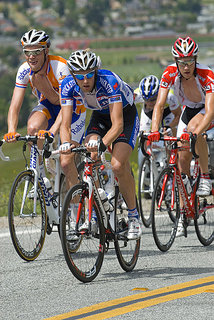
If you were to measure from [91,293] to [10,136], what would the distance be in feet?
6.75

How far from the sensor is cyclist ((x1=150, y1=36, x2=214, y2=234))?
7.87 metres

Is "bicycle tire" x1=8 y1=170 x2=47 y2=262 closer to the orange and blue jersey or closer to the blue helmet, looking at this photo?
the orange and blue jersey

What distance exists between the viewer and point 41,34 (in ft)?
25.1

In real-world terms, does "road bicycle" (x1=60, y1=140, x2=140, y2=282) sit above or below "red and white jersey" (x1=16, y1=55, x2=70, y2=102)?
below

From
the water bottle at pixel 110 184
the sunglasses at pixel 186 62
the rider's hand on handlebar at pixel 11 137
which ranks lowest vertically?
the water bottle at pixel 110 184

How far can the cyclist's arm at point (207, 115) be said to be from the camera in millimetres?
7707

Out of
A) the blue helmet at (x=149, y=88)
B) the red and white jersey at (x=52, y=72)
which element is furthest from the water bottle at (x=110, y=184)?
the blue helmet at (x=149, y=88)

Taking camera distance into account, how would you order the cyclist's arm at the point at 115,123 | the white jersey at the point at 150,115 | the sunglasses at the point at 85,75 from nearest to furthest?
the cyclist's arm at the point at 115,123 → the sunglasses at the point at 85,75 → the white jersey at the point at 150,115

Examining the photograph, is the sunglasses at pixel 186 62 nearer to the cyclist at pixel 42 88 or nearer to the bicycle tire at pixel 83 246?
the cyclist at pixel 42 88

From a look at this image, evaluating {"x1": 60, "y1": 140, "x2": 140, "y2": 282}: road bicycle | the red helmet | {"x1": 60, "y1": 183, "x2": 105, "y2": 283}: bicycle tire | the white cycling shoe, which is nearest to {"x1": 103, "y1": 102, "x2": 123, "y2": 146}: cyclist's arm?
{"x1": 60, "y1": 140, "x2": 140, "y2": 282}: road bicycle

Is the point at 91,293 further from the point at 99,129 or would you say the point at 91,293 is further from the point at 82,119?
the point at 82,119

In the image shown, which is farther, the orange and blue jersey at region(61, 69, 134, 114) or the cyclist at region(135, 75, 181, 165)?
the cyclist at region(135, 75, 181, 165)

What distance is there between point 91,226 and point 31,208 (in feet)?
3.49

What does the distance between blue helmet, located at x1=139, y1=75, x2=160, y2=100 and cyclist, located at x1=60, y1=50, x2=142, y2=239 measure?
2.58 m
